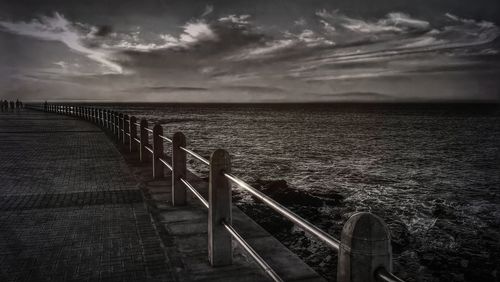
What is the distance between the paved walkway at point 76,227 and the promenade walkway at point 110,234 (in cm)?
1

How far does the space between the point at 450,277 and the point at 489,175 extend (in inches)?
689

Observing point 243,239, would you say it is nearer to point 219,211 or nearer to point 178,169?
point 219,211

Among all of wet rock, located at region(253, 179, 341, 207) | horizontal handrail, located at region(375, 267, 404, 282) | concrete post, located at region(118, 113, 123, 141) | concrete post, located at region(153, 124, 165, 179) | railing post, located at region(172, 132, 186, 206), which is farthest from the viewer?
concrete post, located at region(118, 113, 123, 141)

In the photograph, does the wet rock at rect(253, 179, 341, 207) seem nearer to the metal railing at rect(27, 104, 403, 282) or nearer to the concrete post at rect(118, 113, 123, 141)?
the concrete post at rect(118, 113, 123, 141)

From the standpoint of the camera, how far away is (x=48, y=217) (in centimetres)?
539

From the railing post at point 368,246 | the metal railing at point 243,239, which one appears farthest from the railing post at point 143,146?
the railing post at point 368,246

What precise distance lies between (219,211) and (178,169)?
7.77 feet

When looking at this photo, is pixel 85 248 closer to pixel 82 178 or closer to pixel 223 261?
pixel 223 261

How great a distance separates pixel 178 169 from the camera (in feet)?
19.8

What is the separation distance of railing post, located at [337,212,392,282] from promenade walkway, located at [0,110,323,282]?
1.89 m

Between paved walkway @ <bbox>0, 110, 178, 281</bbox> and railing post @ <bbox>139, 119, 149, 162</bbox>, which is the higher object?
railing post @ <bbox>139, 119, 149, 162</bbox>

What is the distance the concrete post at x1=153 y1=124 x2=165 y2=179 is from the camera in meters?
7.48

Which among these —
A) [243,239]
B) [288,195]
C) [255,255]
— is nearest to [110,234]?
[243,239]

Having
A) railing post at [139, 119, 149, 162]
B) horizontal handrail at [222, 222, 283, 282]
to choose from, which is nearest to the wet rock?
railing post at [139, 119, 149, 162]
